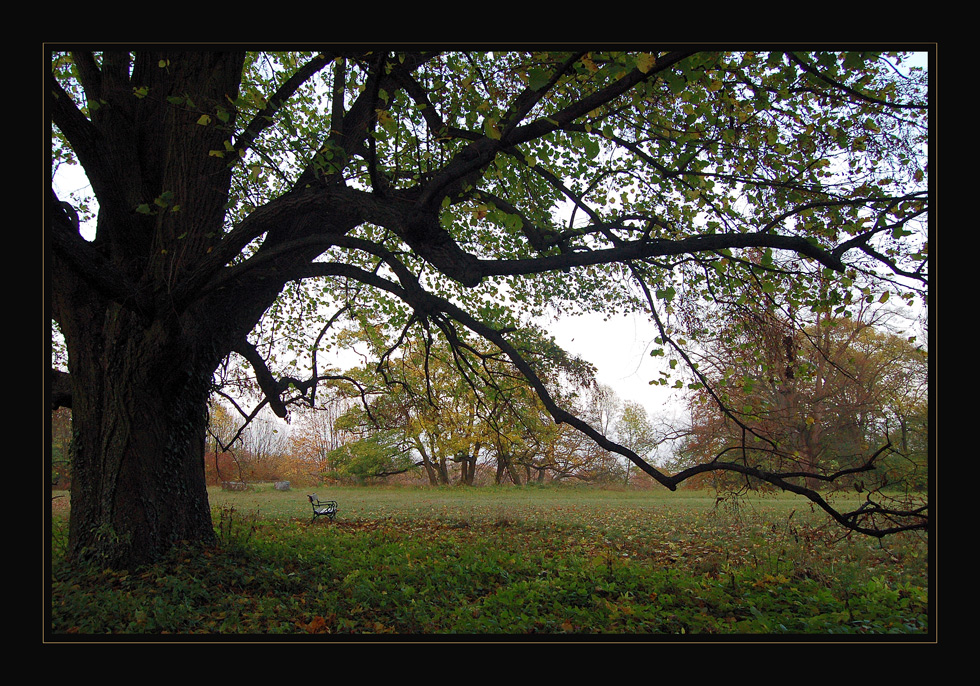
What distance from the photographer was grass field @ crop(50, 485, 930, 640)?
4234 millimetres

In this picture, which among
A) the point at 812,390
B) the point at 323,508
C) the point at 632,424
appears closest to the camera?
the point at 812,390

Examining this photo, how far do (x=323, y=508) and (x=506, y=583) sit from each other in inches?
198

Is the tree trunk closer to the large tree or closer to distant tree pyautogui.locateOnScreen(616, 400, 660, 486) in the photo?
the large tree

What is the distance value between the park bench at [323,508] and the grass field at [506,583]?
1.76 feet

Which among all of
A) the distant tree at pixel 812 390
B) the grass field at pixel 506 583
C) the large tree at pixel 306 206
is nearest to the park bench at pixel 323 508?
the grass field at pixel 506 583

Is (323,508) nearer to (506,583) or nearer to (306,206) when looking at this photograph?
(506,583)

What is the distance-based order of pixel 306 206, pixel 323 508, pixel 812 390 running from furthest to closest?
pixel 323 508
pixel 812 390
pixel 306 206

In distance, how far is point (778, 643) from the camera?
3.71 m

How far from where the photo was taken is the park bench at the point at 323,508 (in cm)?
914

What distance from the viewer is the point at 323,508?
948 cm

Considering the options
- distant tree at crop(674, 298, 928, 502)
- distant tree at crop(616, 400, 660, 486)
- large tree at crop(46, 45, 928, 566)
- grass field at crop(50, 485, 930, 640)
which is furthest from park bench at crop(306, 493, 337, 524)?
distant tree at crop(674, 298, 928, 502)

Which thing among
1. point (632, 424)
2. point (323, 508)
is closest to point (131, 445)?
point (323, 508)
